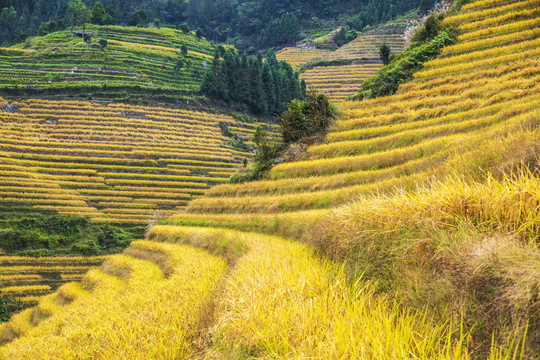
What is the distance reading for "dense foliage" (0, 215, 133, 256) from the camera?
3078 centimetres

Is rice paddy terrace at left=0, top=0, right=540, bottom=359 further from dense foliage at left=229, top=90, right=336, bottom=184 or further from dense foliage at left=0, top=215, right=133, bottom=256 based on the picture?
dense foliage at left=0, top=215, right=133, bottom=256

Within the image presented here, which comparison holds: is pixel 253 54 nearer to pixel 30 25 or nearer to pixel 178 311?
pixel 30 25

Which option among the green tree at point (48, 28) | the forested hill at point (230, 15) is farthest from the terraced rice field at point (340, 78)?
the green tree at point (48, 28)

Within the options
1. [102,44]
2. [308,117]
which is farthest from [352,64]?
[308,117]

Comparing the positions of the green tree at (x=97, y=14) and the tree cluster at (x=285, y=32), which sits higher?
the green tree at (x=97, y=14)

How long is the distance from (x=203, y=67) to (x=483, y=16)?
7654 centimetres

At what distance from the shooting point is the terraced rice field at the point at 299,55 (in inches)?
4446

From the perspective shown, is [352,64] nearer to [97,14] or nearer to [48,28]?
[97,14]

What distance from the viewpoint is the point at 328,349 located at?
3.07m

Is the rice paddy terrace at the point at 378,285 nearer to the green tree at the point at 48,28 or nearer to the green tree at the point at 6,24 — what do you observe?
the green tree at the point at 48,28

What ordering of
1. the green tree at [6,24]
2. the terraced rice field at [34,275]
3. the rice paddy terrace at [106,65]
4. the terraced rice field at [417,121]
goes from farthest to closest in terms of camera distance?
1. the green tree at [6,24]
2. the rice paddy terrace at [106,65]
3. the terraced rice field at [34,275]
4. the terraced rice field at [417,121]

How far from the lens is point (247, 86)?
233ft

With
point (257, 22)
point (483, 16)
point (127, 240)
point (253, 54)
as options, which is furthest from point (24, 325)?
point (257, 22)

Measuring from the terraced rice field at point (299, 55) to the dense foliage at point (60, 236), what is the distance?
86.8 meters
